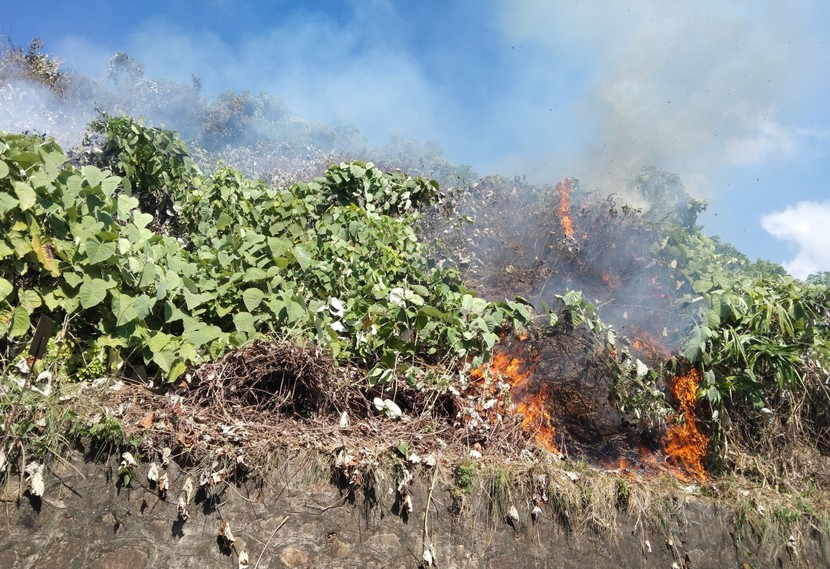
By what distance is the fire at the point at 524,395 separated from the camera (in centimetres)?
472

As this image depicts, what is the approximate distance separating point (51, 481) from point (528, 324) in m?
3.47

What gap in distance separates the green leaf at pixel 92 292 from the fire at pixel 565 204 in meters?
5.53

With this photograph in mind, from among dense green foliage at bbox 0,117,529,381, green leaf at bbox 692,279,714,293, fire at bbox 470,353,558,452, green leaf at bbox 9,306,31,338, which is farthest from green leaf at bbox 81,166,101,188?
green leaf at bbox 692,279,714,293

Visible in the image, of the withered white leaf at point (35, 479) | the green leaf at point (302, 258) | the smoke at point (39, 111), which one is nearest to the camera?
the withered white leaf at point (35, 479)

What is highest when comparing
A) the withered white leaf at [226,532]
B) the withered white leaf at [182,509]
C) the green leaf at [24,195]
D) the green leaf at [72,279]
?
the green leaf at [24,195]

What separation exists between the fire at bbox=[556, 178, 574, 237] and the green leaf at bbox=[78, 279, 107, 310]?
5527 mm

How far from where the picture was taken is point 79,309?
3.67 metres

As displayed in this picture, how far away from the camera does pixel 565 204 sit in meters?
8.55

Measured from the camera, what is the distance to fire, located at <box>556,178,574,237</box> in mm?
7759

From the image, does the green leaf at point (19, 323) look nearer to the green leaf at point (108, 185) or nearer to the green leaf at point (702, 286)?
the green leaf at point (108, 185)

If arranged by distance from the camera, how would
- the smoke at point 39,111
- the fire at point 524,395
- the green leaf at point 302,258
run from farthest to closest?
the smoke at point 39,111, the fire at point 524,395, the green leaf at point 302,258

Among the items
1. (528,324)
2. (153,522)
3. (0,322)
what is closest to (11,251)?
(0,322)

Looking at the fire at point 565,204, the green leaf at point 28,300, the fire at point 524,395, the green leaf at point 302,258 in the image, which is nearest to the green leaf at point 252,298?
the green leaf at point 302,258

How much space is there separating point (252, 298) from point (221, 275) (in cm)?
33
